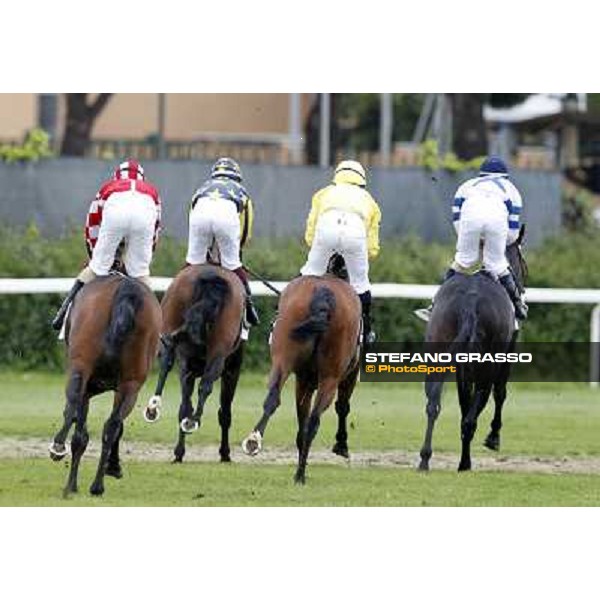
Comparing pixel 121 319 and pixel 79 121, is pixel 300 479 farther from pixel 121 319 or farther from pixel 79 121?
pixel 79 121

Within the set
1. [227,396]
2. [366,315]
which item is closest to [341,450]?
[227,396]

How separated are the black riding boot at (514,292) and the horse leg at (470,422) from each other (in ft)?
2.41

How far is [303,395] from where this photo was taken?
44.3ft

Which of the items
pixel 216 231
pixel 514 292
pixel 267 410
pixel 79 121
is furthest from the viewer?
pixel 79 121

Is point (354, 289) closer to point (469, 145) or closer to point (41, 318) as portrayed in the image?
point (41, 318)

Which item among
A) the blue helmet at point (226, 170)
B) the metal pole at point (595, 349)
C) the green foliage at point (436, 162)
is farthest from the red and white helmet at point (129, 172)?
the green foliage at point (436, 162)

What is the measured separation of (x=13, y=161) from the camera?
70.9 feet

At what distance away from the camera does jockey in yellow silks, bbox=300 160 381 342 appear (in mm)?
13562

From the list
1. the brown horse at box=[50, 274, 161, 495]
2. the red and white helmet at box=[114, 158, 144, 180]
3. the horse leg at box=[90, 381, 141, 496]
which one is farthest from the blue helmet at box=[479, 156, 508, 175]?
the horse leg at box=[90, 381, 141, 496]

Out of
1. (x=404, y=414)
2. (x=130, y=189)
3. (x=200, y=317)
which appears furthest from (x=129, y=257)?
(x=404, y=414)

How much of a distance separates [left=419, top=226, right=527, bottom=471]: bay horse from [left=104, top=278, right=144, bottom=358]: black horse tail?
2510 millimetres

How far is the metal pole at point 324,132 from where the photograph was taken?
86.7ft

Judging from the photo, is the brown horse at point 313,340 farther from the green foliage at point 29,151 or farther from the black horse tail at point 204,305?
the green foliage at point 29,151

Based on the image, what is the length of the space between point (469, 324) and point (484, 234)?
750 millimetres
